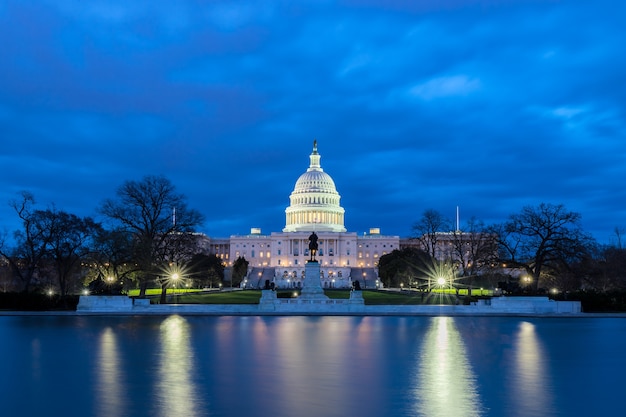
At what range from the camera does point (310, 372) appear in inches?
747

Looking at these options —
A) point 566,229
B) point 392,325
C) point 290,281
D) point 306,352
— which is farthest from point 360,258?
point 306,352

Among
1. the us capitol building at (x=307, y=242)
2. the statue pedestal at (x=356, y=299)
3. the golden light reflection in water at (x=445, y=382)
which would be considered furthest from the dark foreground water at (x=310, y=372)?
the us capitol building at (x=307, y=242)

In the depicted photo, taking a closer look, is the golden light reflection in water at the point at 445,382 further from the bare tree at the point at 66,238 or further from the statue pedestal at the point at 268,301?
the bare tree at the point at 66,238

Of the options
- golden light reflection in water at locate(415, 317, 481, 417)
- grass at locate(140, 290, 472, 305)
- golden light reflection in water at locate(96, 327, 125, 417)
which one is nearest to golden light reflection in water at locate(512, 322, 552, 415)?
golden light reflection in water at locate(415, 317, 481, 417)

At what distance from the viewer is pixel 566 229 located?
54906 mm

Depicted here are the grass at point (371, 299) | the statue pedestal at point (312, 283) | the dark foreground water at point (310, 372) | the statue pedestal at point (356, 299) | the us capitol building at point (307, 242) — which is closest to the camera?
the dark foreground water at point (310, 372)

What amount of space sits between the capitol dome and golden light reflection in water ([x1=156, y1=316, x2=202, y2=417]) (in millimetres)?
139057

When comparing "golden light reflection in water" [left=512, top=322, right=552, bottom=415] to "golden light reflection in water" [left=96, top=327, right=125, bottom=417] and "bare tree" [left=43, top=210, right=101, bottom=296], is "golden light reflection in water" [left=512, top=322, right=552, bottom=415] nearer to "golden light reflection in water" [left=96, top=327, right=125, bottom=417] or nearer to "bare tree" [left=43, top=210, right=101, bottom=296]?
"golden light reflection in water" [left=96, top=327, right=125, bottom=417]

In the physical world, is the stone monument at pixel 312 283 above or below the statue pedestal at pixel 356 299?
above

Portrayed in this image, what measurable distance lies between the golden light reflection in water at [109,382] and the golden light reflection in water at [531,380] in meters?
8.50

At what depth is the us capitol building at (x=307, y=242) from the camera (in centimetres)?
14675

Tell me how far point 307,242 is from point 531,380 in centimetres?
14180

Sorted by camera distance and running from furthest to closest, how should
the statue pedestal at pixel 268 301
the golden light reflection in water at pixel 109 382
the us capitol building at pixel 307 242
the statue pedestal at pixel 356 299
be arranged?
1. the us capitol building at pixel 307 242
2. the statue pedestal at pixel 356 299
3. the statue pedestal at pixel 268 301
4. the golden light reflection in water at pixel 109 382

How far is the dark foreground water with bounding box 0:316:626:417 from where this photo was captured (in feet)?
48.1
